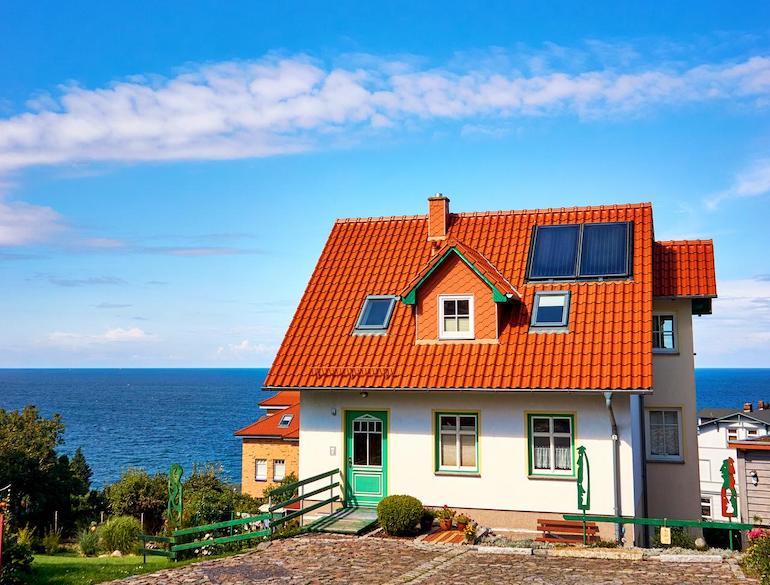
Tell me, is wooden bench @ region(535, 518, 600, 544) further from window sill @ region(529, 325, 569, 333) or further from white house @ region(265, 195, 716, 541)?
window sill @ region(529, 325, 569, 333)

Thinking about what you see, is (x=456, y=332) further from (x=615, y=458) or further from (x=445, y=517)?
(x=615, y=458)

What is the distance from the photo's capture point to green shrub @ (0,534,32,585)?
13.8 m

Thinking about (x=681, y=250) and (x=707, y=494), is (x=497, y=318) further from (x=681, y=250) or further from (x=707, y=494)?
(x=707, y=494)

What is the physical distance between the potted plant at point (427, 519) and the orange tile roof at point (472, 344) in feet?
11.1

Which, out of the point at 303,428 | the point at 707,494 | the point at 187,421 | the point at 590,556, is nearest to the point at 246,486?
the point at 303,428

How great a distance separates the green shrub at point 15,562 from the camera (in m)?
13.8

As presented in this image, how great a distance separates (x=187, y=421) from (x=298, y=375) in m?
116

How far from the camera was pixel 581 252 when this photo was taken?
2200 centimetres

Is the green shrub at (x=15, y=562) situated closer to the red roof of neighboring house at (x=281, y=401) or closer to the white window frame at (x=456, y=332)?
the white window frame at (x=456, y=332)

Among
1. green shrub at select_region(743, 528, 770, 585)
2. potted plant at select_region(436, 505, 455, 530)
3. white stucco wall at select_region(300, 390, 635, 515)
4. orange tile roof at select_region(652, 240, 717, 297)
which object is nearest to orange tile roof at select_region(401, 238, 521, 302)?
white stucco wall at select_region(300, 390, 635, 515)

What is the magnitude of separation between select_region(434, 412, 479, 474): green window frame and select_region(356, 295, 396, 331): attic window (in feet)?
11.1

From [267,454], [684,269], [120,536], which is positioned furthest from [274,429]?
→ [684,269]

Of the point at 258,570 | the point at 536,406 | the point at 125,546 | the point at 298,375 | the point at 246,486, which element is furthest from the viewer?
the point at 246,486

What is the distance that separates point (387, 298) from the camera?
75.1ft
